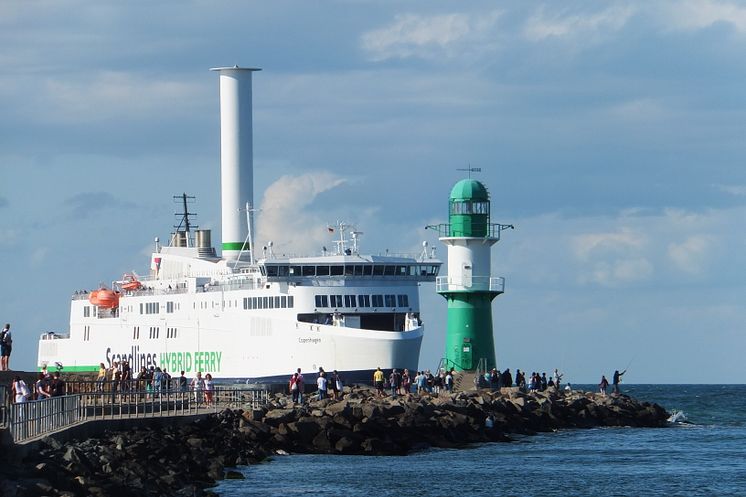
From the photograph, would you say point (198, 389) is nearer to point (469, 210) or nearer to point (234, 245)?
point (469, 210)

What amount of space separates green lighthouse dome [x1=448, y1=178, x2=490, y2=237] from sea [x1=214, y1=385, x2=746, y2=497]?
33.6 feet

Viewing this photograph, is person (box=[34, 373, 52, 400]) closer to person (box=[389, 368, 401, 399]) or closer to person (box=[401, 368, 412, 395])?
person (box=[401, 368, 412, 395])

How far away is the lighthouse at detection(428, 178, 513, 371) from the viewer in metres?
51.2

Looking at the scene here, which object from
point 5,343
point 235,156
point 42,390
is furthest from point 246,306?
point 42,390

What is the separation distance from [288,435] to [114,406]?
4.45 meters

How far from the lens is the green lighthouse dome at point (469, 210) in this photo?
51875 millimetres

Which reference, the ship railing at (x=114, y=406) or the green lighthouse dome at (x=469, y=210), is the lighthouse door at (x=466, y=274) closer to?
the green lighthouse dome at (x=469, y=210)

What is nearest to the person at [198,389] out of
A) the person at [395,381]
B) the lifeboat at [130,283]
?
the person at [395,381]

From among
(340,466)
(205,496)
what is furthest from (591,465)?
(205,496)

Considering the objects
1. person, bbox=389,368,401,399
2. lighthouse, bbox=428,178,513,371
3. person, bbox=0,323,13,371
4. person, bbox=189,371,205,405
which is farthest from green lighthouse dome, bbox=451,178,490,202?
person, bbox=0,323,13,371

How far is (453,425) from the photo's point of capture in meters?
40.9

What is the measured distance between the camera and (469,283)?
5138cm

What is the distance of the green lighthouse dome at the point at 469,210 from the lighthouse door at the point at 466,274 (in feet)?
3.45

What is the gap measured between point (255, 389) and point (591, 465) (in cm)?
1283
